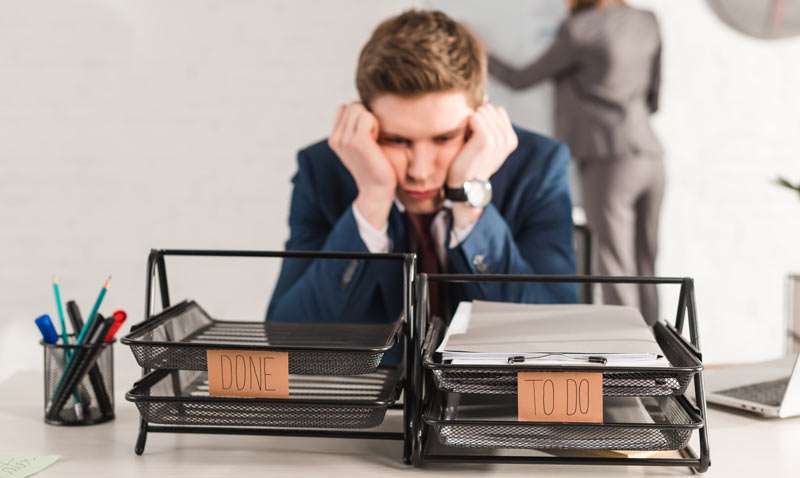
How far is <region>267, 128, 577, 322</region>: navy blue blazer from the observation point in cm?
153

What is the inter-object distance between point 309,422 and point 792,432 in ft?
1.83

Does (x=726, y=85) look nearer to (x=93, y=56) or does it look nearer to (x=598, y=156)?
(x=598, y=156)

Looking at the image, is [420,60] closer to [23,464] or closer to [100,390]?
[100,390]

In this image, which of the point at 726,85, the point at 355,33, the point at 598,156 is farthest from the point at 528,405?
the point at 726,85

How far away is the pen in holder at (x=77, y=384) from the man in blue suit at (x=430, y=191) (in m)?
0.51

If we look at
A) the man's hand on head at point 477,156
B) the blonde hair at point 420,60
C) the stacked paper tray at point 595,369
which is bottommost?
the stacked paper tray at point 595,369

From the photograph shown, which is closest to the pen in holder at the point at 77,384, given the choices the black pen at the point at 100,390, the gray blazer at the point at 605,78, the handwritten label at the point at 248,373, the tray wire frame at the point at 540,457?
the black pen at the point at 100,390

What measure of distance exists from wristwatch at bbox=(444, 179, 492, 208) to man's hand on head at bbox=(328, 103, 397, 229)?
12cm

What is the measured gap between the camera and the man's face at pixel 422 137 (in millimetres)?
1523

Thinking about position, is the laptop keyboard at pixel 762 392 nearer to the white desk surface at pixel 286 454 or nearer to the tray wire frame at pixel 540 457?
the white desk surface at pixel 286 454

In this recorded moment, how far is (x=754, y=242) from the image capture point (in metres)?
3.49

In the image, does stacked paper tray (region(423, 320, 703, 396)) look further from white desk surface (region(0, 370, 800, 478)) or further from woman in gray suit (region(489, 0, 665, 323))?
woman in gray suit (region(489, 0, 665, 323))

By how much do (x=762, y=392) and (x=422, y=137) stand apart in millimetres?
699

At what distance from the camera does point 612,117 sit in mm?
3160
